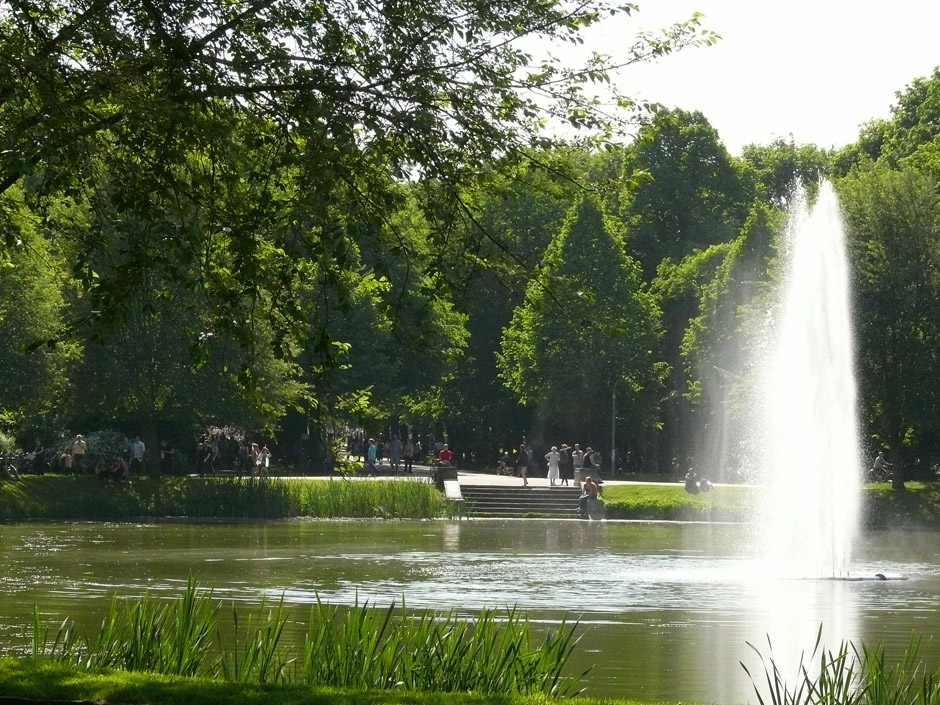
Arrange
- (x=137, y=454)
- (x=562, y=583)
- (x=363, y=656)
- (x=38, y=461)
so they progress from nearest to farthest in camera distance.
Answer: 1. (x=363, y=656)
2. (x=562, y=583)
3. (x=38, y=461)
4. (x=137, y=454)

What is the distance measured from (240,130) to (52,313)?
36.4m

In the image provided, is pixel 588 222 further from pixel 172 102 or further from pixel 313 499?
pixel 172 102

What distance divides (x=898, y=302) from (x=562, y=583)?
95.4 feet

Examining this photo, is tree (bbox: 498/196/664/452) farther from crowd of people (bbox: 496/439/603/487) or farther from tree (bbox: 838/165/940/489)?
tree (bbox: 838/165/940/489)

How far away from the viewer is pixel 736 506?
1973 inches

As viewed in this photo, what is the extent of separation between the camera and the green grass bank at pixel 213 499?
4566 cm


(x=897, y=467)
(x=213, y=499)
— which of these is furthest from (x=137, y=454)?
(x=897, y=467)

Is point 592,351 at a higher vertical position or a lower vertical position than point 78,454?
higher

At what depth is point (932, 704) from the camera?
34.7 feet

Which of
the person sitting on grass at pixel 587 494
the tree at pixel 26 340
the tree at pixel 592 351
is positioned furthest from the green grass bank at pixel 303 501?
the tree at pixel 592 351

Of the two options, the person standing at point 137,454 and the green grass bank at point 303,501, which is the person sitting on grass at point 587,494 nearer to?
the green grass bank at point 303,501

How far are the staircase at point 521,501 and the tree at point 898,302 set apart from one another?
34.4 ft

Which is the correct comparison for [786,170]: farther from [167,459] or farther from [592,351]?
[167,459]

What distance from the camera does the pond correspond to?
58.8ft
